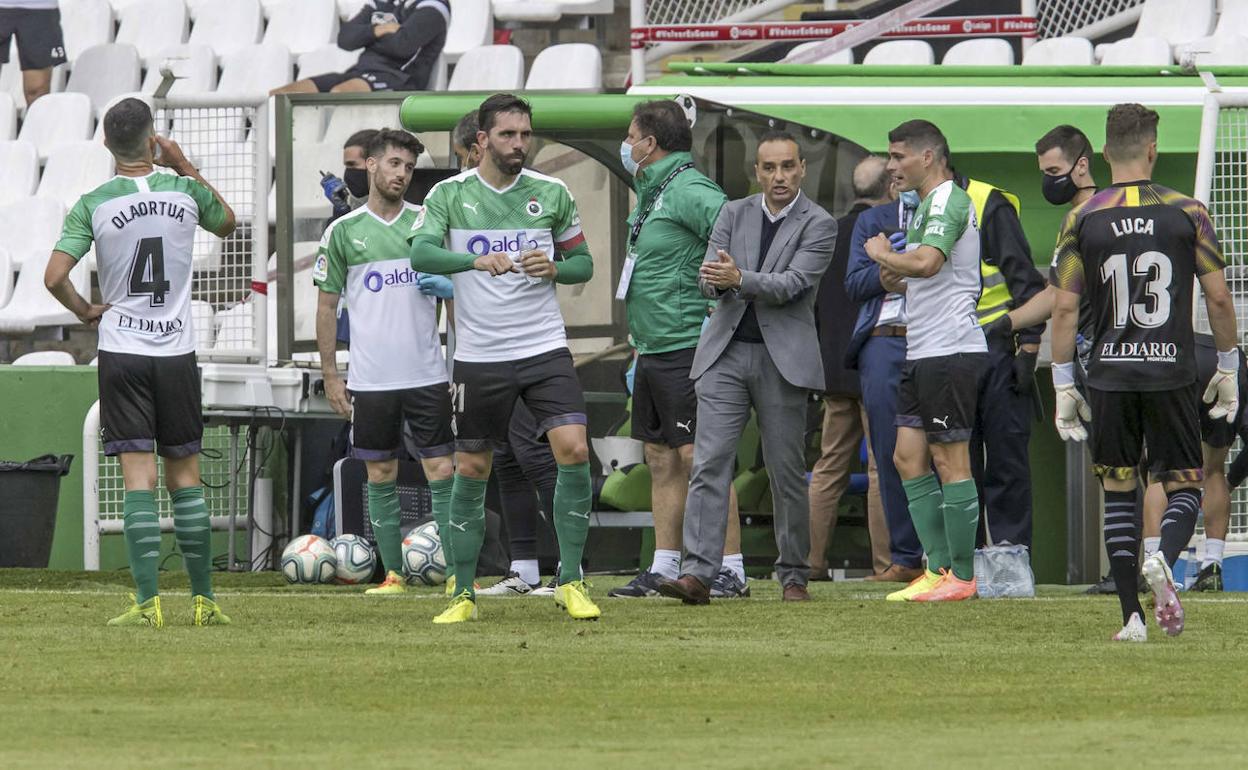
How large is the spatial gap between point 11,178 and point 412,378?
10816 millimetres

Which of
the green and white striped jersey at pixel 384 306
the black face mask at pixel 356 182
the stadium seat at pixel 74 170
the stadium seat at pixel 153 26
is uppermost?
the stadium seat at pixel 153 26

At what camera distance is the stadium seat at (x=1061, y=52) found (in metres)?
16.2

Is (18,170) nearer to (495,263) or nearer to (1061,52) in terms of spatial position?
(1061,52)

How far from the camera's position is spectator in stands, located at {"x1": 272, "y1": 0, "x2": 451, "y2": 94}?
18.0 metres

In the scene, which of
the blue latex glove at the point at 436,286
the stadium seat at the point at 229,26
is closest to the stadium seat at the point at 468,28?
the stadium seat at the point at 229,26

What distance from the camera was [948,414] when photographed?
8.84 meters

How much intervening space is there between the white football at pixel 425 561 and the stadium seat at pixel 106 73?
1113cm

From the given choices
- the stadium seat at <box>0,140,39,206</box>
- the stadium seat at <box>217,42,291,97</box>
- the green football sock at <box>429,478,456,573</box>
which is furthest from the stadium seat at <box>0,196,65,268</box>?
the green football sock at <box>429,478,456,573</box>

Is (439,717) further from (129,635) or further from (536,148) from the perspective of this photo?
(536,148)

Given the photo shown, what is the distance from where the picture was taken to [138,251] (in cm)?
775

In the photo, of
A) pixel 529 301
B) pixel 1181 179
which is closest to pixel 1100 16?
pixel 1181 179

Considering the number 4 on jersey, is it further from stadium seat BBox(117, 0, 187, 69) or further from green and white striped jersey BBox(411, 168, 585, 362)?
stadium seat BBox(117, 0, 187, 69)

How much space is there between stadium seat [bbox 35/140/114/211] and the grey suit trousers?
11261 mm

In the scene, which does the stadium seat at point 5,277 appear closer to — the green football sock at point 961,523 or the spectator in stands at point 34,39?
the spectator in stands at point 34,39
